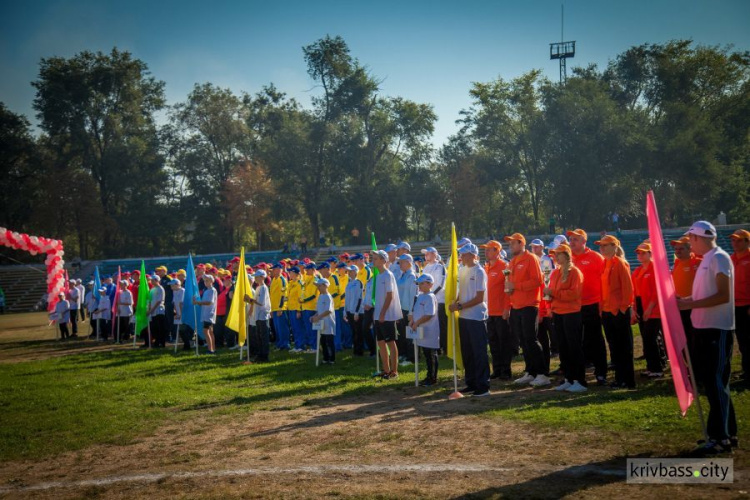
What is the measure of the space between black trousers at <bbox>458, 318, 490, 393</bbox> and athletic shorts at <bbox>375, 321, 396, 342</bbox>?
1.96 m

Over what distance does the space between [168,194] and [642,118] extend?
4709 cm

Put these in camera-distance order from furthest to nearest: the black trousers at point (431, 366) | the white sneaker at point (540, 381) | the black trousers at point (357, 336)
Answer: the black trousers at point (357, 336) → the black trousers at point (431, 366) → the white sneaker at point (540, 381)

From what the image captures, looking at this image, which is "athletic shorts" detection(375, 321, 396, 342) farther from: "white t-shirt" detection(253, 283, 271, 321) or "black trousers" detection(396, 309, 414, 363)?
"white t-shirt" detection(253, 283, 271, 321)

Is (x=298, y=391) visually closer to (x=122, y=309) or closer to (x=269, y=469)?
(x=269, y=469)

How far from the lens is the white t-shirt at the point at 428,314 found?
35.3ft

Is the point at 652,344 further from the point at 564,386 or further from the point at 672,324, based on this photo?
the point at 672,324

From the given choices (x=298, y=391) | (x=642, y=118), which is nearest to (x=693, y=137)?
(x=642, y=118)

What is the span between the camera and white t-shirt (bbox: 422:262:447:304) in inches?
532

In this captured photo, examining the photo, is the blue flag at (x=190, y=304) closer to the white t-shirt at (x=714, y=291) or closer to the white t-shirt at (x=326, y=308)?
the white t-shirt at (x=326, y=308)

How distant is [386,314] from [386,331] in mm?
344

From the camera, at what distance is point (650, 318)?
1051cm

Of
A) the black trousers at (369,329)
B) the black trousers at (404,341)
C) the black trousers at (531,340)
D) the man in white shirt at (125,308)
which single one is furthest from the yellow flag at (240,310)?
the man in white shirt at (125,308)

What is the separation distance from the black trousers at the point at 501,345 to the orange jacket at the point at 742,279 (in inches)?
144

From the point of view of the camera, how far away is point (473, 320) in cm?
986
